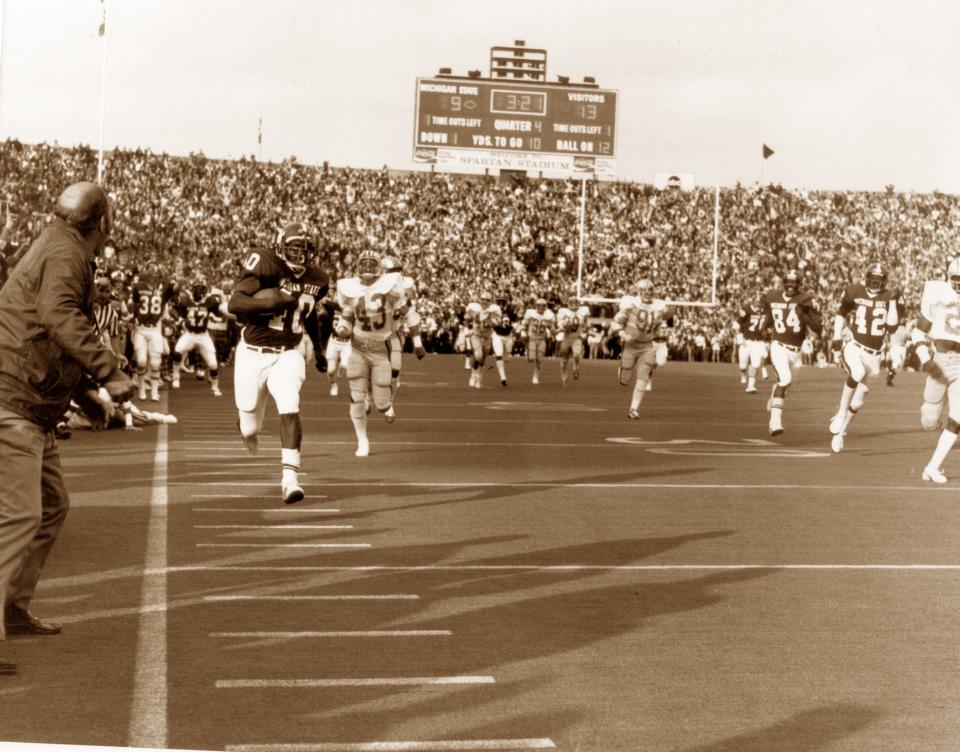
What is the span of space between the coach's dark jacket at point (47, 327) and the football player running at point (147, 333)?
13.8 m

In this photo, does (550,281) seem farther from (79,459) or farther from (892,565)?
(892,565)

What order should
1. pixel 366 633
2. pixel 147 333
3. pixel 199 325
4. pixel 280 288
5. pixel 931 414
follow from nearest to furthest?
pixel 366 633
pixel 280 288
pixel 931 414
pixel 147 333
pixel 199 325

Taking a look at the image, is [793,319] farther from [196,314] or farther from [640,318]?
[196,314]

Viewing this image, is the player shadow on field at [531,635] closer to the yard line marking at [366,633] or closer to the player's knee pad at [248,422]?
the yard line marking at [366,633]

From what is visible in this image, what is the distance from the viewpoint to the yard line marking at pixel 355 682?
4621 mm

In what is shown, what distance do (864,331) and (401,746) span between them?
35.0ft

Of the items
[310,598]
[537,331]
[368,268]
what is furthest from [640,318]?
[310,598]

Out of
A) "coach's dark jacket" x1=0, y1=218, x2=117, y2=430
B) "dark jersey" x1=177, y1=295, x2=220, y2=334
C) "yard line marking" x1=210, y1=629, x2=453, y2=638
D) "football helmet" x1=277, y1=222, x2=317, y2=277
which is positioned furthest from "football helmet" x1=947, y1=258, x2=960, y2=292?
"dark jersey" x1=177, y1=295, x2=220, y2=334

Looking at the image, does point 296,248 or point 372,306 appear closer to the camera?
point 296,248

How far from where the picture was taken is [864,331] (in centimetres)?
1391

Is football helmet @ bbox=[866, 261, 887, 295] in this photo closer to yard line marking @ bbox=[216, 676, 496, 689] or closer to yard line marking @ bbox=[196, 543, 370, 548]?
yard line marking @ bbox=[196, 543, 370, 548]

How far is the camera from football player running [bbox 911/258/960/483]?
431 inches

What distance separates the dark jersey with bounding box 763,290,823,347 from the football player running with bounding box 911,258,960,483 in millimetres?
4180

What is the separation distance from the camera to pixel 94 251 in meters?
4.80
